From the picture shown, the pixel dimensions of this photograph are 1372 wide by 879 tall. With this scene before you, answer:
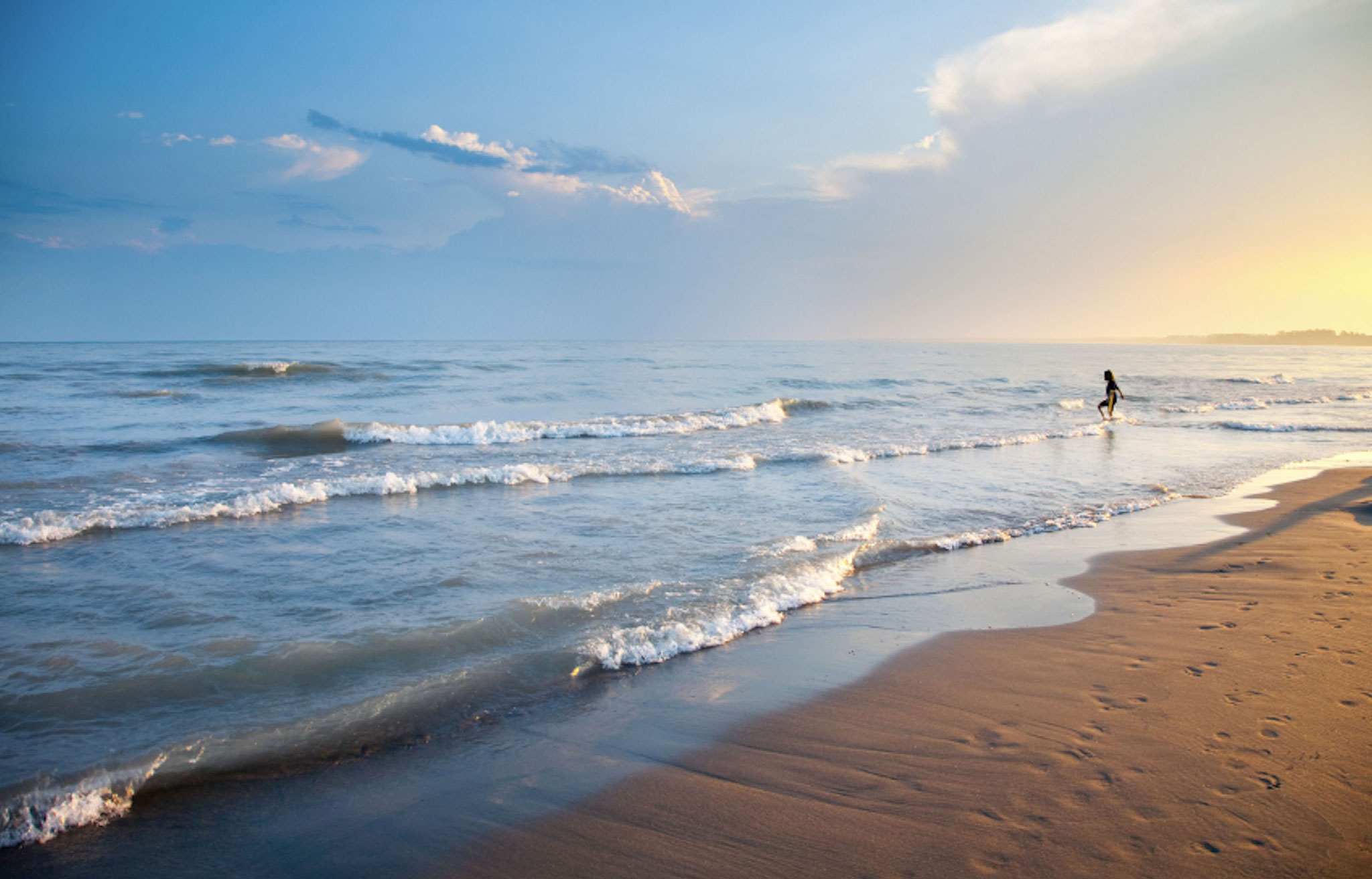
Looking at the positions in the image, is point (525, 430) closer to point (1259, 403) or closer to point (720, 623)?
point (720, 623)

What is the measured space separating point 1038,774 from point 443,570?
5.35 m

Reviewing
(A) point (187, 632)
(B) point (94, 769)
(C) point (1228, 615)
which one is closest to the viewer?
(B) point (94, 769)

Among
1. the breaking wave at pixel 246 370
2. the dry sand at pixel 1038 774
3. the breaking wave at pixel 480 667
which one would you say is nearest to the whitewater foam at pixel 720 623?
the breaking wave at pixel 480 667

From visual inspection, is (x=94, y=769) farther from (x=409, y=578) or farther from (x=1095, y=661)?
(x=1095, y=661)

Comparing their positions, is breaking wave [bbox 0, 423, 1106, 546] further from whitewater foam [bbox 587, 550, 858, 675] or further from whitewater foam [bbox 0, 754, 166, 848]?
whitewater foam [bbox 0, 754, 166, 848]

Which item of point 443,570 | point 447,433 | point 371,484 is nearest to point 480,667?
point 443,570

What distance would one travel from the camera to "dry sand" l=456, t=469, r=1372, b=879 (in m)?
2.71

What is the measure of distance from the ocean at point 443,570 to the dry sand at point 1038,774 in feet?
1.38

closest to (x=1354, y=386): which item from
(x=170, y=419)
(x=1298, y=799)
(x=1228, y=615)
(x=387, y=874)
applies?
(x=1228, y=615)

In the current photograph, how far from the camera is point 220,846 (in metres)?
2.88

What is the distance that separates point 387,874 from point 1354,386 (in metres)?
47.3

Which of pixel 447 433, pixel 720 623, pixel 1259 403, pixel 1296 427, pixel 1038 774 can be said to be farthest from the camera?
pixel 1259 403

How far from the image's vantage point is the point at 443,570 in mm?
6574

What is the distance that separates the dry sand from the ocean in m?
0.42
